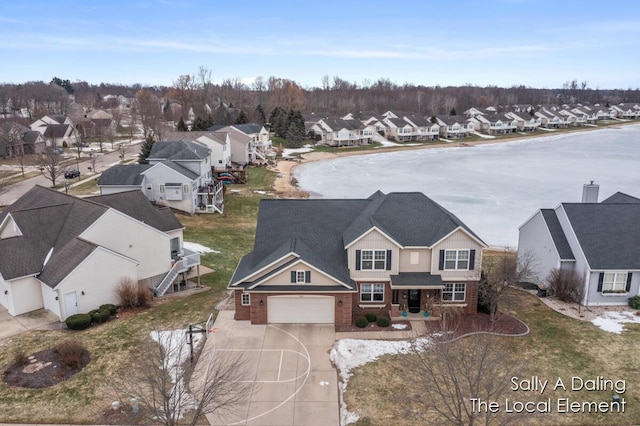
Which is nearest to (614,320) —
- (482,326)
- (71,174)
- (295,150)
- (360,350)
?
(482,326)

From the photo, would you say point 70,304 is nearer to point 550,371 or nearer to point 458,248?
point 458,248

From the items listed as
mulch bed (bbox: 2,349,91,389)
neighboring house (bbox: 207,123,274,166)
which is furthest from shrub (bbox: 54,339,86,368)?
neighboring house (bbox: 207,123,274,166)

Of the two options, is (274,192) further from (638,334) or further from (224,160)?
(638,334)

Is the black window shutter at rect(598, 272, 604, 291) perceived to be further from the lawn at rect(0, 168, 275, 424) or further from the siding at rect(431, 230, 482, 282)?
the lawn at rect(0, 168, 275, 424)

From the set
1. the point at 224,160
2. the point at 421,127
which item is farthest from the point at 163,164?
the point at 421,127

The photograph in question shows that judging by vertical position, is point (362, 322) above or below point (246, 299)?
below
